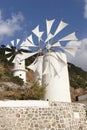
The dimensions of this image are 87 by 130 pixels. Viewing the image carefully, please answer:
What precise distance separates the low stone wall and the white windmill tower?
5.08 ft

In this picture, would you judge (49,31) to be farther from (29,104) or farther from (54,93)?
(29,104)

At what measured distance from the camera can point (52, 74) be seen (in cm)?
1845

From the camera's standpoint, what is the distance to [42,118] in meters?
15.4

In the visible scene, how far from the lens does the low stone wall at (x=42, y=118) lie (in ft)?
48.5

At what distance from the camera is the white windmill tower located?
18.0 metres

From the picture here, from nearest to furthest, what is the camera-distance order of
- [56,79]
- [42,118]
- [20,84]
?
[42,118] < [56,79] < [20,84]

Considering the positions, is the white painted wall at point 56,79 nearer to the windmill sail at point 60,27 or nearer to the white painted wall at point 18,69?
the windmill sail at point 60,27

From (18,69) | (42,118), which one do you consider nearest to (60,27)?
(42,118)

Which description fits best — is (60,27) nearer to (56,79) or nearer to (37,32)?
(37,32)

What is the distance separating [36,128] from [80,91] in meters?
33.2

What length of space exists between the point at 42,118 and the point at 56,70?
13.7 ft

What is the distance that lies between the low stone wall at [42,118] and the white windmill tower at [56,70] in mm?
1548

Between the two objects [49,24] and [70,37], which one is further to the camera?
[49,24]

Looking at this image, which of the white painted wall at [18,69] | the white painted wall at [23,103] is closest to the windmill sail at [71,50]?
the white painted wall at [23,103]
